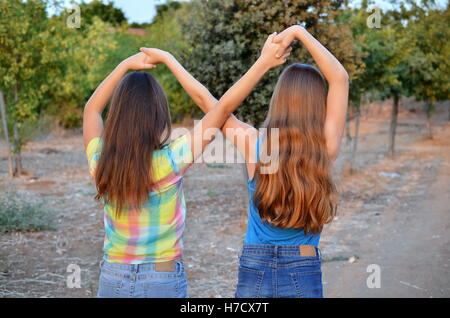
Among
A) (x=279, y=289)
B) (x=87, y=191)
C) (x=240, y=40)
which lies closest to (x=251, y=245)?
(x=279, y=289)

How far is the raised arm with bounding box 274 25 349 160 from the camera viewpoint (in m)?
2.34

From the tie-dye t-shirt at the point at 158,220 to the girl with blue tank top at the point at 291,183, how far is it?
28cm

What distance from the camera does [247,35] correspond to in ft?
25.4

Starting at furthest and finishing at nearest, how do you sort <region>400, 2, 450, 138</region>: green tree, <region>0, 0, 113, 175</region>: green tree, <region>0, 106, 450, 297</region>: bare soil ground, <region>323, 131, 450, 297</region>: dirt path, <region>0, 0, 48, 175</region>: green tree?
<region>400, 2, 450, 138</region>: green tree, <region>0, 0, 113, 175</region>: green tree, <region>0, 0, 48, 175</region>: green tree, <region>0, 106, 450, 297</region>: bare soil ground, <region>323, 131, 450, 297</region>: dirt path

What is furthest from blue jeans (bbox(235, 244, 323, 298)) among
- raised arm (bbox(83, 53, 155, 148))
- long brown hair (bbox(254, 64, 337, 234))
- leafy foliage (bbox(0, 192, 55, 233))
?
leafy foliage (bbox(0, 192, 55, 233))

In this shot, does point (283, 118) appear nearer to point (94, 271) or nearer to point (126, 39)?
point (94, 271)

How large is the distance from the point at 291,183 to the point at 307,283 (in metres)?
0.44

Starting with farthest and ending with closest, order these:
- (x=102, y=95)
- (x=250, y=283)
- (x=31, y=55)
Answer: (x=31, y=55)
(x=102, y=95)
(x=250, y=283)

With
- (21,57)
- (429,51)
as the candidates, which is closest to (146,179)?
(21,57)

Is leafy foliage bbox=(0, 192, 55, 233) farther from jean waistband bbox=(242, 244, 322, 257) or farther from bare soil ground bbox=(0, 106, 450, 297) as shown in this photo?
jean waistband bbox=(242, 244, 322, 257)

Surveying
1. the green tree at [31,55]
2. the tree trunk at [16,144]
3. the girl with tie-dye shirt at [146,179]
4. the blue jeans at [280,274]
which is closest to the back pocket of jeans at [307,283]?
the blue jeans at [280,274]

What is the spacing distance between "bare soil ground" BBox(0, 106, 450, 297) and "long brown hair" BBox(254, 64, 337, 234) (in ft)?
10.6

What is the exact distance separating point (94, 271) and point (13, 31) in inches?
283

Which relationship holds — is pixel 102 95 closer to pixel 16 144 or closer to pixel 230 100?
pixel 230 100
